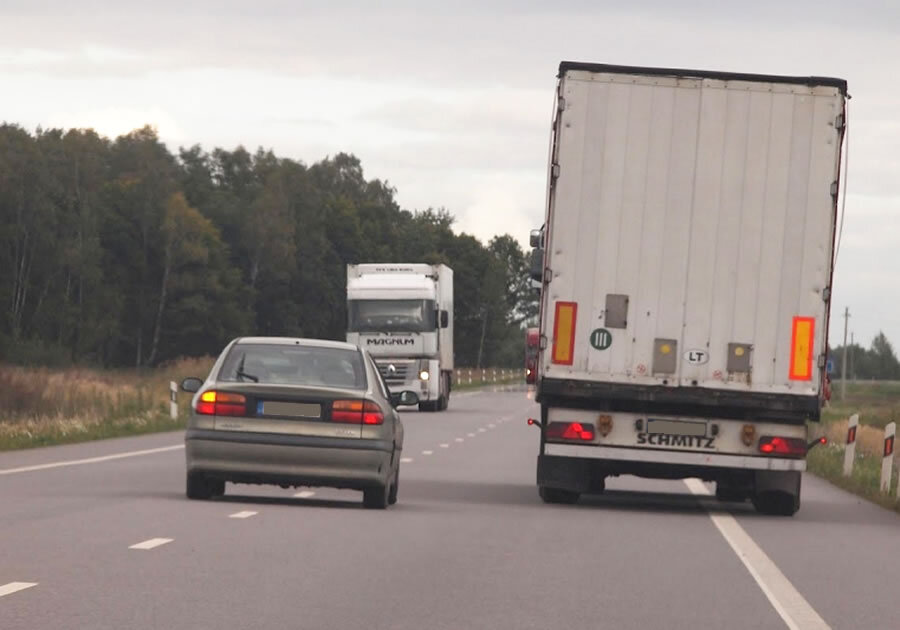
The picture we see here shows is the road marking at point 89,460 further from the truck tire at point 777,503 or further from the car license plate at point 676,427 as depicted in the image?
the truck tire at point 777,503

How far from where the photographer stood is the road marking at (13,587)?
10.2 meters

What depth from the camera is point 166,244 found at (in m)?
126

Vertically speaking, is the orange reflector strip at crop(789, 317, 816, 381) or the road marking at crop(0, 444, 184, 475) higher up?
the orange reflector strip at crop(789, 317, 816, 381)

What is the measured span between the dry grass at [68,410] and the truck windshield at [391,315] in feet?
19.3

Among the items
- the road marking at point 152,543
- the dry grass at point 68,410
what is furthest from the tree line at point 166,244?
the road marking at point 152,543

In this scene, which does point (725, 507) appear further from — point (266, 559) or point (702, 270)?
point (266, 559)

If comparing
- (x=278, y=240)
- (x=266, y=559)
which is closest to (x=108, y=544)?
(x=266, y=559)

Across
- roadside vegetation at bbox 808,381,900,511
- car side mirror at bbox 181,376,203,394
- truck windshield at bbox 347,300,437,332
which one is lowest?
roadside vegetation at bbox 808,381,900,511

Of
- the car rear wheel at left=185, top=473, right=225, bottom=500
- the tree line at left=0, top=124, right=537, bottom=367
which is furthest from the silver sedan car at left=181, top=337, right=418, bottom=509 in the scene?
the tree line at left=0, top=124, right=537, bottom=367

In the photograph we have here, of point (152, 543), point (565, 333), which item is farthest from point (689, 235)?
point (152, 543)

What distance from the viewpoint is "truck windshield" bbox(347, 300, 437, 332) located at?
169 ft

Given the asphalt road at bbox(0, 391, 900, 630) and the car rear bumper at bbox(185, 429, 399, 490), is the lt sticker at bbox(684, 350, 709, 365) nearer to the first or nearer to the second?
the asphalt road at bbox(0, 391, 900, 630)

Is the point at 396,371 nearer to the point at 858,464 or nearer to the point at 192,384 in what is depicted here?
the point at 858,464

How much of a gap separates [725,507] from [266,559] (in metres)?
8.83
